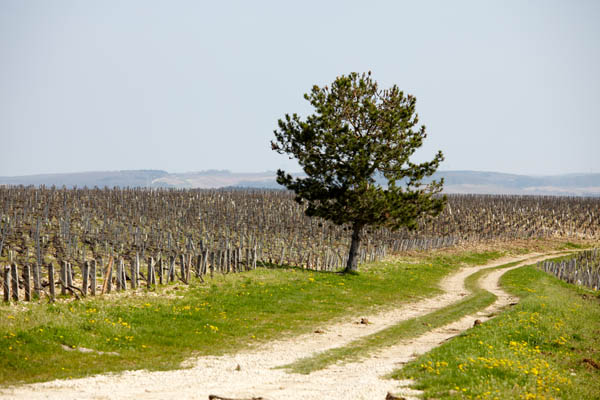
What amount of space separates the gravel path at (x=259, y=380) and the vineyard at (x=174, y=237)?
897cm

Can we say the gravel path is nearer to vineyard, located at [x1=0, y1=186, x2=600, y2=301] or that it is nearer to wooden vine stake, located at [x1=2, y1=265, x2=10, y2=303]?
wooden vine stake, located at [x1=2, y1=265, x2=10, y2=303]

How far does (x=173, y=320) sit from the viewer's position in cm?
2134

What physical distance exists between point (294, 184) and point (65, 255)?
1696 cm

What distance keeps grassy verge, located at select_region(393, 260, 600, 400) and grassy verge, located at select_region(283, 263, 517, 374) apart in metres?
2.73

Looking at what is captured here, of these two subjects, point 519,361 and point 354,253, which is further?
point 354,253

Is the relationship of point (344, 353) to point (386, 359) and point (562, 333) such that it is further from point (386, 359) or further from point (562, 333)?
point (562, 333)

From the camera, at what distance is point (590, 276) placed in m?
48.6

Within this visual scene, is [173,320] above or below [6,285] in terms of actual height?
below

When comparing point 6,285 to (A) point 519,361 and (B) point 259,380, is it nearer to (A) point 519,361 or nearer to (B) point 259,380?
(B) point 259,380

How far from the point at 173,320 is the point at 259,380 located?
8.12 m

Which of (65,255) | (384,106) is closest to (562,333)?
(384,106)

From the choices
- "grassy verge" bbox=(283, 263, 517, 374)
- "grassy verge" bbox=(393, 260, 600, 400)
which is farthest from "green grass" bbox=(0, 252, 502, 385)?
"grassy verge" bbox=(393, 260, 600, 400)

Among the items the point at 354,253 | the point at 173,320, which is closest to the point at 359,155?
the point at 354,253

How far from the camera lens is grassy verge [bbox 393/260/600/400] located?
40.5 feet
